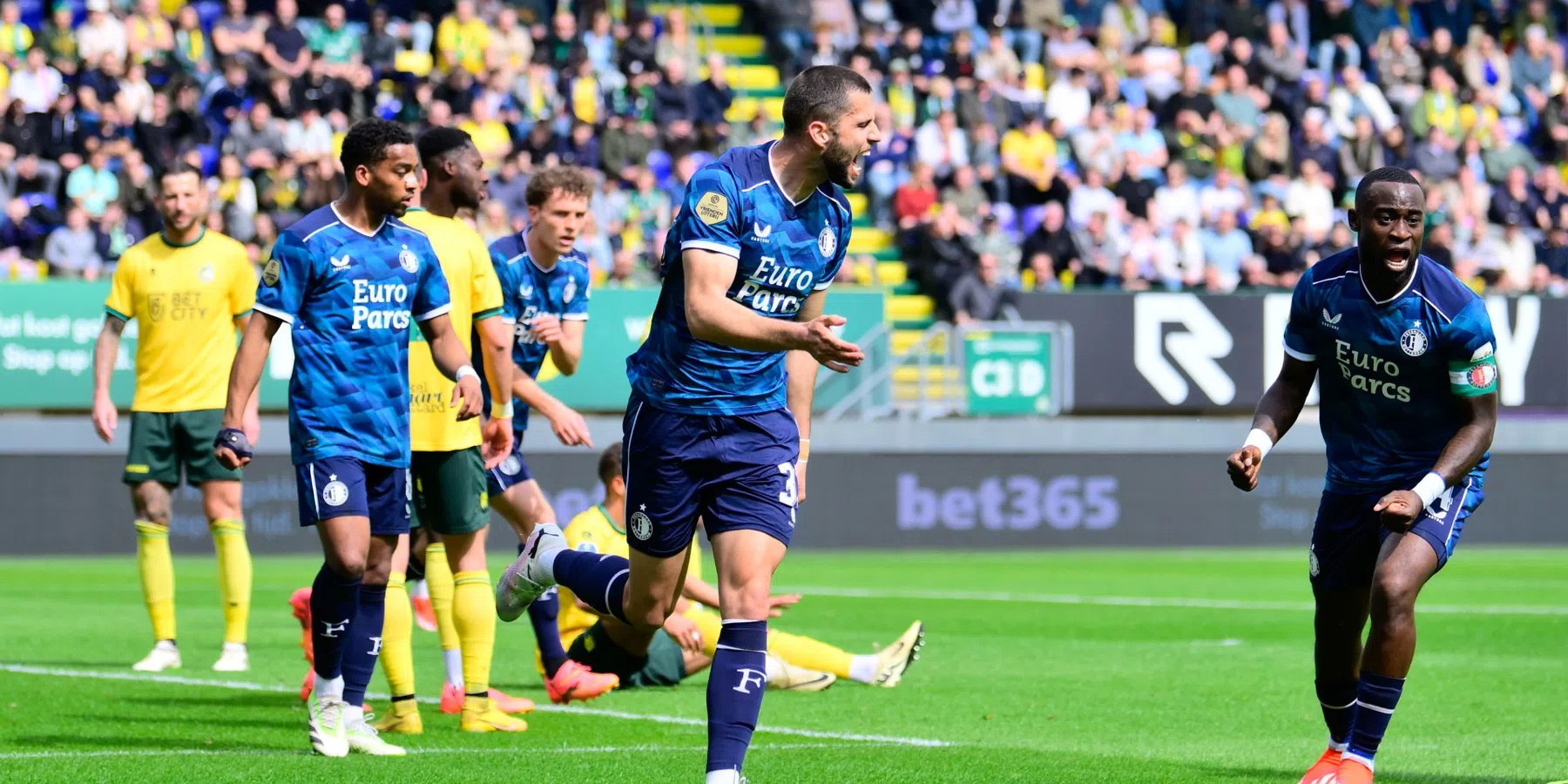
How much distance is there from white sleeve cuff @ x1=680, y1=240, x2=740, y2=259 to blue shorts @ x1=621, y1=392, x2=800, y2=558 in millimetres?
543

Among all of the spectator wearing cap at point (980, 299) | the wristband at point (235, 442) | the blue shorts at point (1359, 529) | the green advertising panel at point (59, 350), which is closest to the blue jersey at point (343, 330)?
the wristband at point (235, 442)

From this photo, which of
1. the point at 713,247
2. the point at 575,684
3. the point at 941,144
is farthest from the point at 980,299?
the point at 713,247

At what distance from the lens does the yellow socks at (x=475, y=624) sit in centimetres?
869

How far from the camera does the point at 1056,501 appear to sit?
918 inches

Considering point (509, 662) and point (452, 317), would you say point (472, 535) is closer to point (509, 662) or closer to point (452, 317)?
point (452, 317)

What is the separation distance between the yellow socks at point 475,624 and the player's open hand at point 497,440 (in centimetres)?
47

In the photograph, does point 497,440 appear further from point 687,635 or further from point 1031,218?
point 1031,218

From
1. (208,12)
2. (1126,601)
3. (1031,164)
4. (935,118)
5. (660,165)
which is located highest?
(208,12)

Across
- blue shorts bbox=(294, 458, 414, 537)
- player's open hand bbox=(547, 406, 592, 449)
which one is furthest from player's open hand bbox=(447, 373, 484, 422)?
player's open hand bbox=(547, 406, 592, 449)

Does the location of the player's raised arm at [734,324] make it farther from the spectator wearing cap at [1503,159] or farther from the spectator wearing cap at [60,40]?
the spectator wearing cap at [1503,159]

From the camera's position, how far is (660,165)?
2580 cm

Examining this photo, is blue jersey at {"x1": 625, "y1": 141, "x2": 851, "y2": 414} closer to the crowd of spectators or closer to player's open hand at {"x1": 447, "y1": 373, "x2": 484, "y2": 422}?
player's open hand at {"x1": 447, "y1": 373, "x2": 484, "y2": 422}

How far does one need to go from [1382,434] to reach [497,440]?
11.5ft

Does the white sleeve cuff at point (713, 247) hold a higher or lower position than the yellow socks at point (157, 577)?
higher
